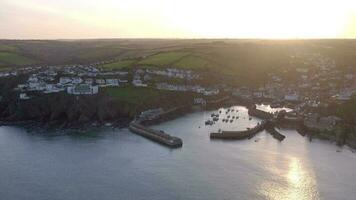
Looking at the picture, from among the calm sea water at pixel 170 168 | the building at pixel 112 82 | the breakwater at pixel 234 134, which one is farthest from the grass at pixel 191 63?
the breakwater at pixel 234 134

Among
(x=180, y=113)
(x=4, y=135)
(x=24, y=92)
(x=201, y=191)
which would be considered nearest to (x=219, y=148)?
(x=201, y=191)

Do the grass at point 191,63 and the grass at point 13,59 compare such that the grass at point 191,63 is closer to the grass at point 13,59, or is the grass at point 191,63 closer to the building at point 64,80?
the building at point 64,80

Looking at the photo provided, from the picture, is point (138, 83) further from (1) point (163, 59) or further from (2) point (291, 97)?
(2) point (291, 97)

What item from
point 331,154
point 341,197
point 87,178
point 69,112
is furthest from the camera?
point 69,112

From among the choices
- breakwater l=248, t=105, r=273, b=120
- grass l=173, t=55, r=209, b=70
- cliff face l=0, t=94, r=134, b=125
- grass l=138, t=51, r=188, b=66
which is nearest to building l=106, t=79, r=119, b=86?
cliff face l=0, t=94, r=134, b=125

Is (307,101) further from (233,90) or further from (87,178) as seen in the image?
(87,178)

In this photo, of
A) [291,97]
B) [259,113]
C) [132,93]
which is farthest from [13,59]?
[259,113]
